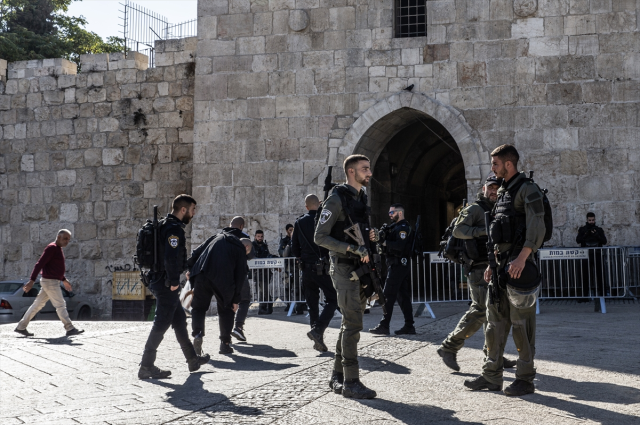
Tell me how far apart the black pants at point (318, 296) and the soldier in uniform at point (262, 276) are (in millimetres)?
4398

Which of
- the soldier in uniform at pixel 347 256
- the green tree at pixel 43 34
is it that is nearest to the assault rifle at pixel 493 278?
the soldier in uniform at pixel 347 256

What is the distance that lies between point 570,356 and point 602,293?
5.15 m

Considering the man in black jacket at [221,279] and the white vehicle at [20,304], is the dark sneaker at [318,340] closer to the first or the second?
the man in black jacket at [221,279]

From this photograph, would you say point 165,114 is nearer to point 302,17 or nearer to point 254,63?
point 254,63

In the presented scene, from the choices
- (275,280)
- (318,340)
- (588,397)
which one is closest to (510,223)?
(588,397)

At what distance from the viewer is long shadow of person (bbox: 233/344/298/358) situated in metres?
8.15

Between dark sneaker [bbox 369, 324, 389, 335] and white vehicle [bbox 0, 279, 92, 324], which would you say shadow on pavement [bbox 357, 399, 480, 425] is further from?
white vehicle [bbox 0, 279, 92, 324]

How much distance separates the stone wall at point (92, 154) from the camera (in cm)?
1641

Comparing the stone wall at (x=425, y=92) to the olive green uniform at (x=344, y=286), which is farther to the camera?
the stone wall at (x=425, y=92)

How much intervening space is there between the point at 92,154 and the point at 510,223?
1317cm

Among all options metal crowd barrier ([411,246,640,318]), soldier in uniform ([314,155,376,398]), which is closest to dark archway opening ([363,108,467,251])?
metal crowd barrier ([411,246,640,318])

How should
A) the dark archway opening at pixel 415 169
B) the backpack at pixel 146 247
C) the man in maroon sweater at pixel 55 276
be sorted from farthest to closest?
the dark archway opening at pixel 415 169 → the man in maroon sweater at pixel 55 276 → the backpack at pixel 146 247

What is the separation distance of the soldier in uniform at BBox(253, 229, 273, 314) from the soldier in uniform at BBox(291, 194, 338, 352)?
4372 millimetres

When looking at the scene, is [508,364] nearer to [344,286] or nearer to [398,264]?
[344,286]
